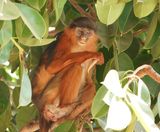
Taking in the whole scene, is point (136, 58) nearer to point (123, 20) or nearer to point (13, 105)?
point (123, 20)

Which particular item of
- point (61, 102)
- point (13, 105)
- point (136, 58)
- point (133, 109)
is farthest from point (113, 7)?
point (61, 102)

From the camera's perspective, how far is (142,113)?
2.42ft

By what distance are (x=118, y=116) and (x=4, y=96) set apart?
0.97 metres

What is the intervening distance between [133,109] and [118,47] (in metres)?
0.69

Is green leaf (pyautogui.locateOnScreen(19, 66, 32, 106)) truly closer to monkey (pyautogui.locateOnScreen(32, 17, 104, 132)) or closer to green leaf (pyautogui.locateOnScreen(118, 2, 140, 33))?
green leaf (pyautogui.locateOnScreen(118, 2, 140, 33))

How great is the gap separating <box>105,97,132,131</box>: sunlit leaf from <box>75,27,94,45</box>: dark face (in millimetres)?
1216

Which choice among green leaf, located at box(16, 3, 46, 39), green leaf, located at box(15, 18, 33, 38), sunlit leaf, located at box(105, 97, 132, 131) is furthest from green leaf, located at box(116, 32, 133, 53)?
sunlit leaf, located at box(105, 97, 132, 131)

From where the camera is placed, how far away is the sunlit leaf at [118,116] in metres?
0.68

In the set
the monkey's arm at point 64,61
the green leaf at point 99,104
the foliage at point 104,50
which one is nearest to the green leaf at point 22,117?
the foliage at point 104,50

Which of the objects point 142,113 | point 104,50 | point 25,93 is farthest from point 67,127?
point 142,113

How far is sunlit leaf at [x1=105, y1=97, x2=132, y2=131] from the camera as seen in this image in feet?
2.23

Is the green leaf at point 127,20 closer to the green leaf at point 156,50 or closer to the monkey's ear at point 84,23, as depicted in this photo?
the green leaf at point 156,50

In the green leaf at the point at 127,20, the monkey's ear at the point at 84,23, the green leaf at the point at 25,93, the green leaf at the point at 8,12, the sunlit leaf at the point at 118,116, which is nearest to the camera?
the sunlit leaf at the point at 118,116

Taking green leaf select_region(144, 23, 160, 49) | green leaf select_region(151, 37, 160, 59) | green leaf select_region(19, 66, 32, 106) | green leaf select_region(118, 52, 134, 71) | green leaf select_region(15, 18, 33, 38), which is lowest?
green leaf select_region(118, 52, 134, 71)
